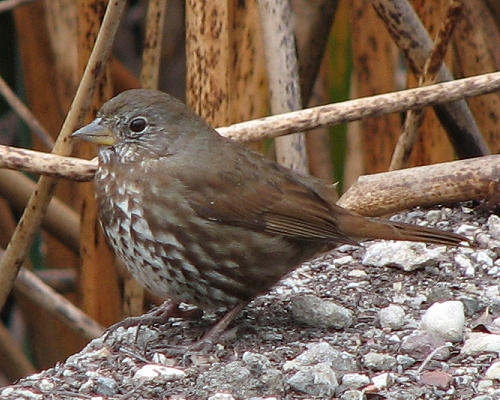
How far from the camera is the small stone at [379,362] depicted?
275 centimetres

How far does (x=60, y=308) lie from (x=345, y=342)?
149cm

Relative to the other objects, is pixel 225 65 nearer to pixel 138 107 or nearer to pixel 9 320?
pixel 138 107

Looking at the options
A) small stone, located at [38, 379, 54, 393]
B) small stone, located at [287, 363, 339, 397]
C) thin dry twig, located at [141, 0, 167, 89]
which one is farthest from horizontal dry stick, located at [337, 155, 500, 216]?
small stone, located at [38, 379, 54, 393]

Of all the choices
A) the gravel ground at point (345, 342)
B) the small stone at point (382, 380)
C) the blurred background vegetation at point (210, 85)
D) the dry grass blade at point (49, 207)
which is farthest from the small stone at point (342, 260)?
the dry grass blade at point (49, 207)

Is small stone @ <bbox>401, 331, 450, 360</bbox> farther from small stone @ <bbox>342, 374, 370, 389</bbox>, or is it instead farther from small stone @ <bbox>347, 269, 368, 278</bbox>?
small stone @ <bbox>347, 269, 368, 278</bbox>

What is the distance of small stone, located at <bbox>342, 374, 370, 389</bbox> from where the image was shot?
2643mm

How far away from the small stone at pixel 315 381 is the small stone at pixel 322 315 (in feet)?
1.21

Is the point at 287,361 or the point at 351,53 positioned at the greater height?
the point at 351,53

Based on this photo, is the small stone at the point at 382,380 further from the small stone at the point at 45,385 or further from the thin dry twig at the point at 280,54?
the thin dry twig at the point at 280,54

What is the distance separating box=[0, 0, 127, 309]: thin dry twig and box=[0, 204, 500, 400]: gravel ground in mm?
538

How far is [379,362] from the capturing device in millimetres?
2752

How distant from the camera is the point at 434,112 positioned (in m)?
4.10

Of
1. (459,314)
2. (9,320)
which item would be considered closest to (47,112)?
(9,320)

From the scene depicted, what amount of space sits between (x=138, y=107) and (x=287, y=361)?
869 mm
